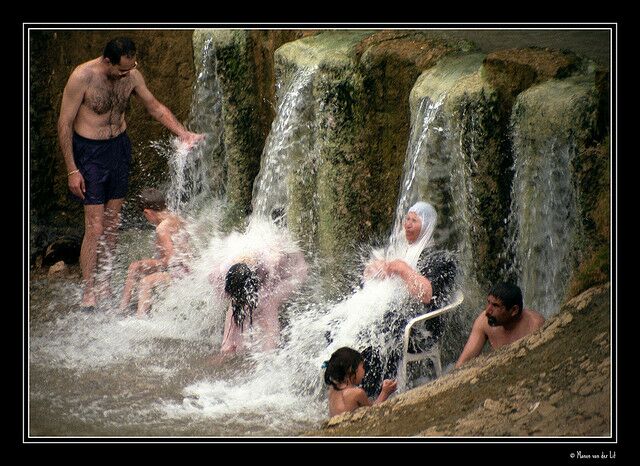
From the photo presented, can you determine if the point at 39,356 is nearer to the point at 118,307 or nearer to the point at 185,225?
the point at 118,307

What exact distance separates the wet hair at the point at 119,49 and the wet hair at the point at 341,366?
84.8 inches

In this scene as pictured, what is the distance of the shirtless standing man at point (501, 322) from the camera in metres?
7.52

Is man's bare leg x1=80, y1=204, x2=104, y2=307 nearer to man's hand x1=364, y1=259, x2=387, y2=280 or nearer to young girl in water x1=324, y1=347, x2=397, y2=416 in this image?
man's hand x1=364, y1=259, x2=387, y2=280

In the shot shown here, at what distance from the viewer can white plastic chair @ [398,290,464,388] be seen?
762 centimetres

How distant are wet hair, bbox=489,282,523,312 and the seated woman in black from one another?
Answer: 251 millimetres

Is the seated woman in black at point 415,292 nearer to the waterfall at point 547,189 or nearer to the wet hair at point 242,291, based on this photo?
the waterfall at point 547,189

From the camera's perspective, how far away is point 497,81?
25.5ft

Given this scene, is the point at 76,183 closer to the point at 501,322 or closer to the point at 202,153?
the point at 202,153

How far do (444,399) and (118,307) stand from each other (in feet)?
7.86

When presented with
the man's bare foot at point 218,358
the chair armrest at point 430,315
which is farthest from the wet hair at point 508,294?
the man's bare foot at point 218,358

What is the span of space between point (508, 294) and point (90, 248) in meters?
2.80

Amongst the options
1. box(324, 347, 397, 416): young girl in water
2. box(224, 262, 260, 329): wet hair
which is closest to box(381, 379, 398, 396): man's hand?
box(324, 347, 397, 416): young girl in water

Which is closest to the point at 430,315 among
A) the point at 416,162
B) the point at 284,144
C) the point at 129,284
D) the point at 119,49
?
the point at 416,162

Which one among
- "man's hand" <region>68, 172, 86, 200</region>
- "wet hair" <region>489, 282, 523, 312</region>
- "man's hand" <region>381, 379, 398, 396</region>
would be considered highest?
"man's hand" <region>68, 172, 86, 200</region>
